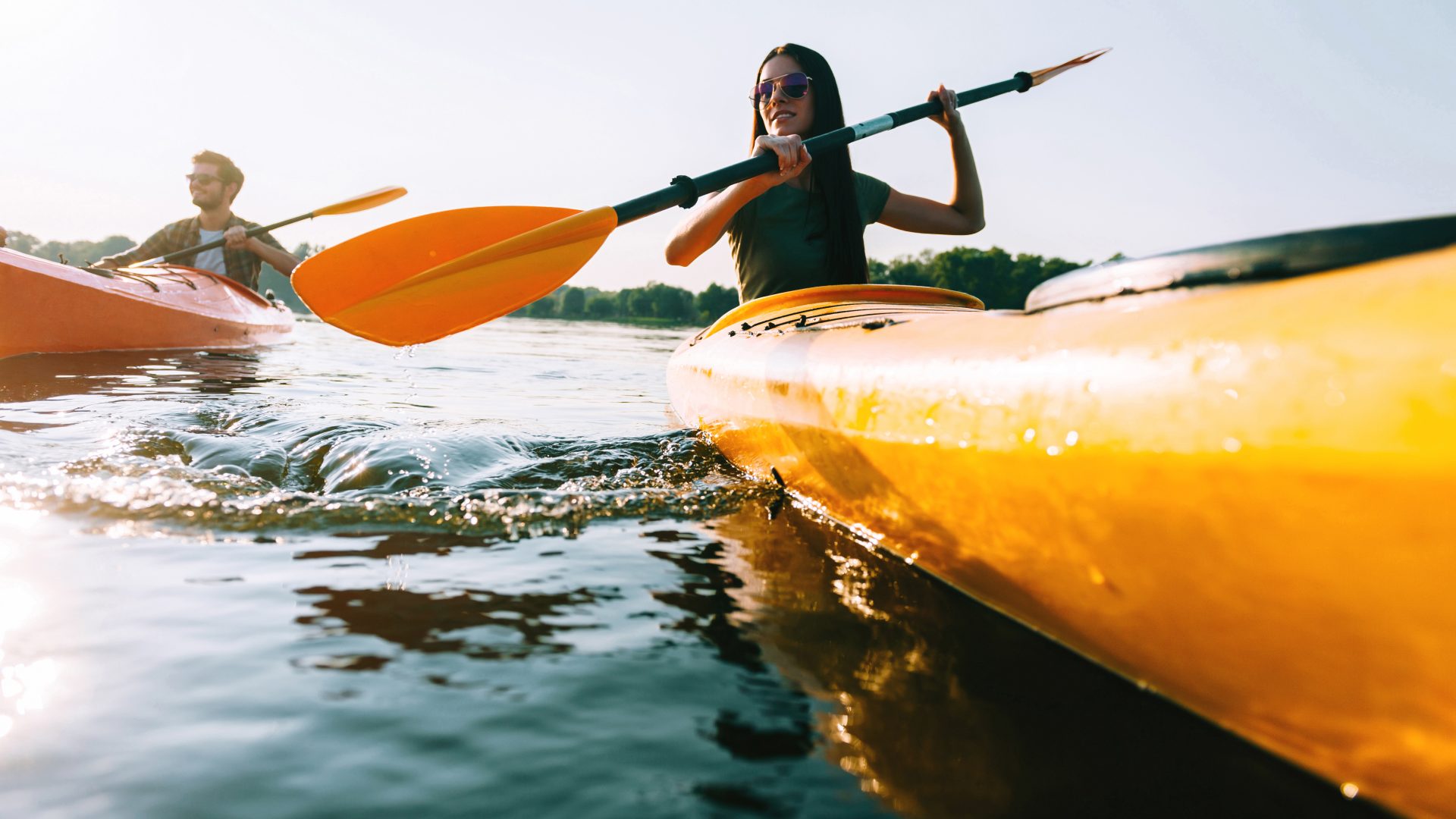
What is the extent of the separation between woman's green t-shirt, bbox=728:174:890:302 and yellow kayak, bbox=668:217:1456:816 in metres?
2.15

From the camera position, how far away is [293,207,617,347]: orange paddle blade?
3.38 meters

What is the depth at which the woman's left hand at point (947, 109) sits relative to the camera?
4.59 m

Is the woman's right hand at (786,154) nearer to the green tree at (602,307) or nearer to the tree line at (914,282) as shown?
the tree line at (914,282)

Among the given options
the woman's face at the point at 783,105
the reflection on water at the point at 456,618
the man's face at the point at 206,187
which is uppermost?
the man's face at the point at 206,187

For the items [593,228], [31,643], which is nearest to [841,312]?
[593,228]

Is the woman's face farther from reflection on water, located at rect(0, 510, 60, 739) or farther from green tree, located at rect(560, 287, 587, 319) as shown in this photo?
green tree, located at rect(560, 287, 587, 319)

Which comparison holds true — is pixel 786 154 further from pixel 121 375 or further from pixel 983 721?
pixel 121 375

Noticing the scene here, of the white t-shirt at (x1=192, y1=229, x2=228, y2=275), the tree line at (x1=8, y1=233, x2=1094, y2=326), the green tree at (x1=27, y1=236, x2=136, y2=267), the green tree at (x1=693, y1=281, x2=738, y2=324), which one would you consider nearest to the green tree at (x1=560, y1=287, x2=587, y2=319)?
the tree line at (x1=8, y1=233, x2=1094, y2=326)

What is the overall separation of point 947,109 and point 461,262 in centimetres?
269

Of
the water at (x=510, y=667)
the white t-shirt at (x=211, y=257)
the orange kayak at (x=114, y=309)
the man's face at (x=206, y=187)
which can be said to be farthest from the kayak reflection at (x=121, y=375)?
the water at (x=510, y=667)

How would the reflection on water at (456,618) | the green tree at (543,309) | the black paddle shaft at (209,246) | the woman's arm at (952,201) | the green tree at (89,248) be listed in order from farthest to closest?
the green tree at (89,248), the green tree at (543,309), the black paddle shaft at (209,246), the woman's arm at (952,201), the reflection on water at (456,618)

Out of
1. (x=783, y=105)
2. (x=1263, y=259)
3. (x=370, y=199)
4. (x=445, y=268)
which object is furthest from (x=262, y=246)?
(x=1263, y=259)

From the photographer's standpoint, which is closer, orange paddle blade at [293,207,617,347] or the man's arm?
orange paddle blade at [293,207,617,347]

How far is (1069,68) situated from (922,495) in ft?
15.6
